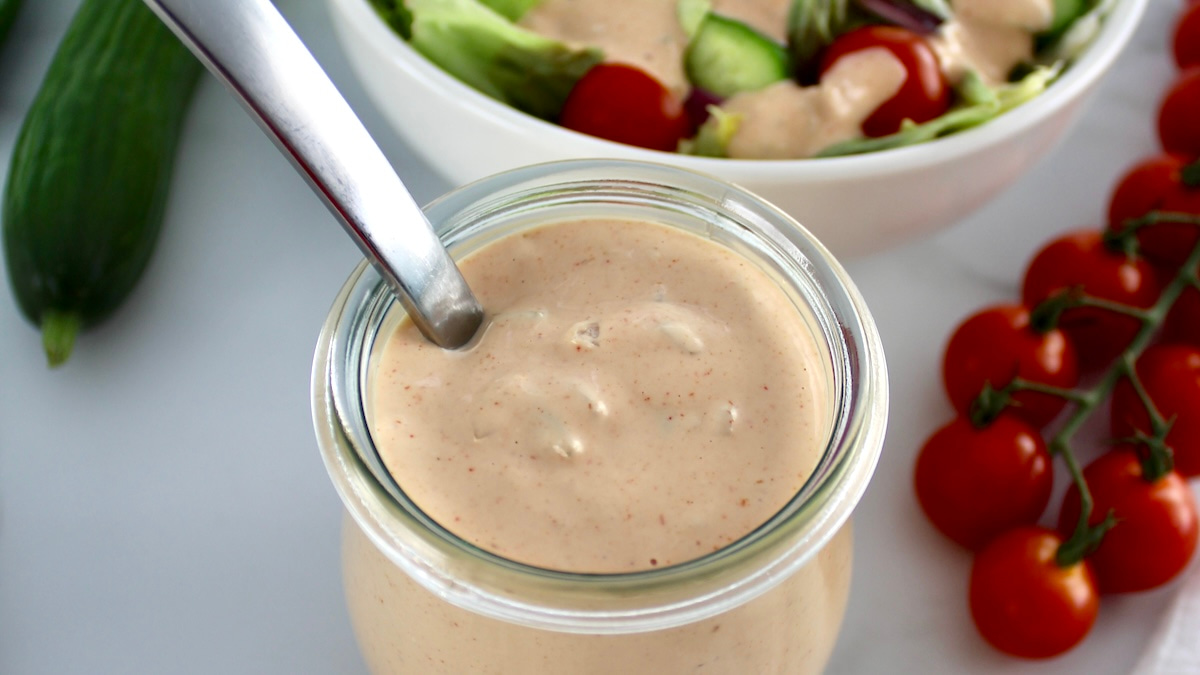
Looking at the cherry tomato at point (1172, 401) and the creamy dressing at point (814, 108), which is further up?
the creamy dressing at point (814, 108)

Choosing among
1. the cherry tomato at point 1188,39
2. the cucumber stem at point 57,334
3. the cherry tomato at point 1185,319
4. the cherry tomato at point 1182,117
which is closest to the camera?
the cucumber stem at point 57,334

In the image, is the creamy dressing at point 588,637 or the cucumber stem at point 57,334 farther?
the cucumber stem at point 57,334

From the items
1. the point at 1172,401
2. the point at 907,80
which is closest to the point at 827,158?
the point at 907,80

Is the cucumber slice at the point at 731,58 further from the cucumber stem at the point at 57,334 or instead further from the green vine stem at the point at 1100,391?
the cucumber stem at the point at 57,334

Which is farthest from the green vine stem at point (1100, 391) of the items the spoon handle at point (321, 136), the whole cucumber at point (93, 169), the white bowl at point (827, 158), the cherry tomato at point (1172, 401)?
the whole cucumber at point (93, 169)

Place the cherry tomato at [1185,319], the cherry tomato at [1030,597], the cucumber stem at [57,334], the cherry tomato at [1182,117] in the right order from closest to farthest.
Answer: the cherry tomato at [1030,597], the cucumber stem at [57,334], the cherry tomato at [1185,319], the cherry tomato at [1182,117]

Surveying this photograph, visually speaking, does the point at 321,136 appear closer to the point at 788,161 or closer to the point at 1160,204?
the point at 788,161
